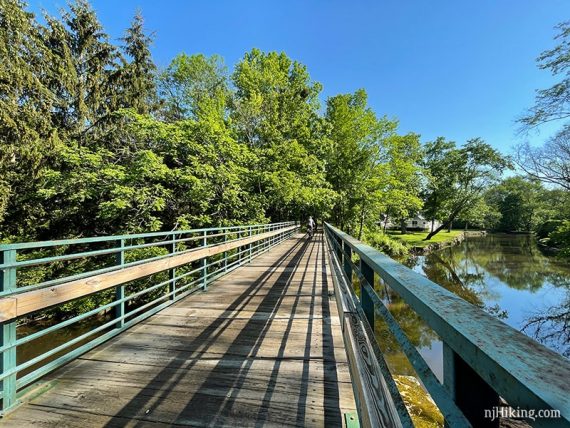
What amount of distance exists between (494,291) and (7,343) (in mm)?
21736

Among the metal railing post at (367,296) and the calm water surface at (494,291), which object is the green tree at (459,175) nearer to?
the calm water surface at (494,291)

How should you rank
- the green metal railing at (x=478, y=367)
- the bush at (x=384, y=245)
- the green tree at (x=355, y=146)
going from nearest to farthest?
the green metal railing at (x=478, y=367), the green tree at (x=355, y=146), the bush at (x=384, y=245)

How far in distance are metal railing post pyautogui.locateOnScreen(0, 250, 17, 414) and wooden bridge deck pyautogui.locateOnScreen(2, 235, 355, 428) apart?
115 millimetres

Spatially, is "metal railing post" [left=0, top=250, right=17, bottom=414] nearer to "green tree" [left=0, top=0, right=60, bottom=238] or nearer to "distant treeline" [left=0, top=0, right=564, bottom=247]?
"distant treeline" [left=0, top=0, right=564, bottom=247]

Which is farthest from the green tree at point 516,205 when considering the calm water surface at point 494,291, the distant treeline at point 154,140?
the distant treeline at point 154,140

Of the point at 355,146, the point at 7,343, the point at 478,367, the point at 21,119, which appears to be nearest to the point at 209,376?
the point at 7,343

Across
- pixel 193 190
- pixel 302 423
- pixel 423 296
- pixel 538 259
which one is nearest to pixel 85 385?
pixel 302 423

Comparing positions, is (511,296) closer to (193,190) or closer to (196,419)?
(193,190)

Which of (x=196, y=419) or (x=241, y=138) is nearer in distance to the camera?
(x=196, y=419)

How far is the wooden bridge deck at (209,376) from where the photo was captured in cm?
210

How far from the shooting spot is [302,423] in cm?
201

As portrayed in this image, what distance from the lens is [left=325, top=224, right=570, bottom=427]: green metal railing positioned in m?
0.49

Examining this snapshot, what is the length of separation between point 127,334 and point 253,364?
1744 mm

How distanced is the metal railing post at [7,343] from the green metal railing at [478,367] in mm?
2617
